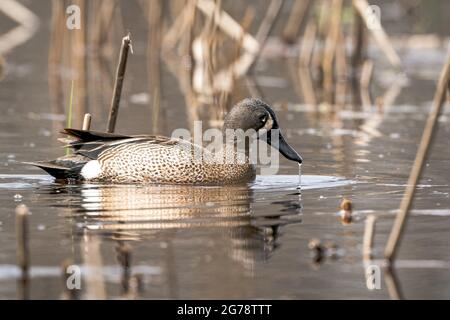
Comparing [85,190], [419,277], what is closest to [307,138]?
[85,190]

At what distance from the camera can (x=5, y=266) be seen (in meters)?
6.02

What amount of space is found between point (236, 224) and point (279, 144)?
6.88 feet

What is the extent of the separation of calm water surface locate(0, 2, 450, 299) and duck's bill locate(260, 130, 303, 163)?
225 mm

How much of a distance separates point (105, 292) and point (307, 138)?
663cm

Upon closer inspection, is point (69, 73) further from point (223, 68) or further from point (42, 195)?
point (42, 195)

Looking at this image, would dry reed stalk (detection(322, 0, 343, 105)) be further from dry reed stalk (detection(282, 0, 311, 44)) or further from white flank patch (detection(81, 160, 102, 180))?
white flank patch (detection(81, 160, 102, 180))

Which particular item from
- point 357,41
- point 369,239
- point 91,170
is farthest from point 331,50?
point 369,239

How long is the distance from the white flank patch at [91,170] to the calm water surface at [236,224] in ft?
0.65

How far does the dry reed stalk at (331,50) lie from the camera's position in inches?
632

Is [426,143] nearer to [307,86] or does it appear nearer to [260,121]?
[260,121]

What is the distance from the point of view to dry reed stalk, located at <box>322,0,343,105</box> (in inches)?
632

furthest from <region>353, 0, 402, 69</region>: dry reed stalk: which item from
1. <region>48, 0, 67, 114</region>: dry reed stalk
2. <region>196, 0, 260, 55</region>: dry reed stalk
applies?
<region>48, 0, 67, 114</region>: dry reed stalk

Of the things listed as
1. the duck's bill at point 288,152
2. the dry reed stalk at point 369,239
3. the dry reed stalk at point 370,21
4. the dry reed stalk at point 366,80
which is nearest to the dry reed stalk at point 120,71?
the duck's bill at point 288,152

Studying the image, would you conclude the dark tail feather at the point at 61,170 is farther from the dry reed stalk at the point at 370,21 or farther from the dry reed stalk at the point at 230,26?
the dry reed stalk at the point at 370,21
